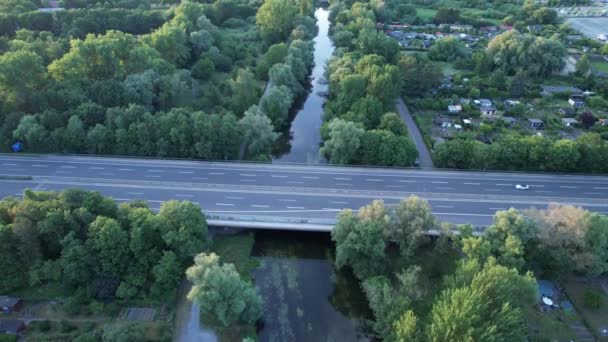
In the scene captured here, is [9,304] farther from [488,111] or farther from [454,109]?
[488,111]

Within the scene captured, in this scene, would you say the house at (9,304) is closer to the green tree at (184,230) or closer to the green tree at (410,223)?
the green tree at (184,230)

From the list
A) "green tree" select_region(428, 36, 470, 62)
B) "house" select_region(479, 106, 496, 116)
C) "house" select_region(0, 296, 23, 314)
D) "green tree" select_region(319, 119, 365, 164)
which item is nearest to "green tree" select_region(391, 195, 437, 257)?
"green tree" select_region(319, 119, 365, 164)

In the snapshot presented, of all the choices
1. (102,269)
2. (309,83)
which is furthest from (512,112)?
(102,269)

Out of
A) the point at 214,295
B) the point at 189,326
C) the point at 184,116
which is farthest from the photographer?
the point at 184,116

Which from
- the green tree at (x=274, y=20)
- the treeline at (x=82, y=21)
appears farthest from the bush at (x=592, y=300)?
the treeline at (x=82, y=21)

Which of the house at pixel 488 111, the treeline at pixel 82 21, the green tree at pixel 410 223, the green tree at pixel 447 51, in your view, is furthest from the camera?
the green tree at pixel 447 51

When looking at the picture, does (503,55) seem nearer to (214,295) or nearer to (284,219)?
(284,219)

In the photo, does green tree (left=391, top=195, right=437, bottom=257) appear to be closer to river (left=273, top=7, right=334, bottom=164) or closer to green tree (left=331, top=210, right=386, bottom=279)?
green tree (left=331, top=210, right=386, bottom=279)
